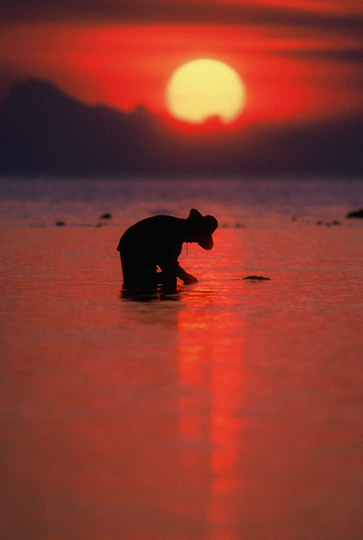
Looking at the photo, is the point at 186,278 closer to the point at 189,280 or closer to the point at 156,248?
the point at 189,280

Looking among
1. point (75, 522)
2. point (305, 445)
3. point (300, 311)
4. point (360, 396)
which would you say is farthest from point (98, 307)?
point (75, 522)

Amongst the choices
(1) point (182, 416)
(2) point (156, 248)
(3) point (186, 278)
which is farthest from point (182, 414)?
(3) point (186, 278)

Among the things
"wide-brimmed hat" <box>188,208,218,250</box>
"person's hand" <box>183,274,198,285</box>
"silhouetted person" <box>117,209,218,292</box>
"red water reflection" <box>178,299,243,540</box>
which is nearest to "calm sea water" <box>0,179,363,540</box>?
"red water reflection" <box>178,299,243,540</box>

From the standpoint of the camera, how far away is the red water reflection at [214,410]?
231 inches

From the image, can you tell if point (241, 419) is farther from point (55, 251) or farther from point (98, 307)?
point (55, 251)

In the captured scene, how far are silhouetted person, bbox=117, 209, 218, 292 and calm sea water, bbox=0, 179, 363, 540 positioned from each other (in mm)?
404

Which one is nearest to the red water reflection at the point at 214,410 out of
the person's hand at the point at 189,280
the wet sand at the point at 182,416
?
the wet sand at the point at 182,416

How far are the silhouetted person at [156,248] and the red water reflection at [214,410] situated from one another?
11.7 ft

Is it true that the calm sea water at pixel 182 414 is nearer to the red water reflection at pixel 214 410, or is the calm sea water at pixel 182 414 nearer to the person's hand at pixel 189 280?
the red water reflection at pixel 214 410

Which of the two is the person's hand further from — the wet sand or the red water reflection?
the red water reflection

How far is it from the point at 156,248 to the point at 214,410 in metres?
8.38

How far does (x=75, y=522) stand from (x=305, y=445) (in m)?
1.96

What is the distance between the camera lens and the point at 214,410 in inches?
307

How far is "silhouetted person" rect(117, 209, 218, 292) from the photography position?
52.6 ft
